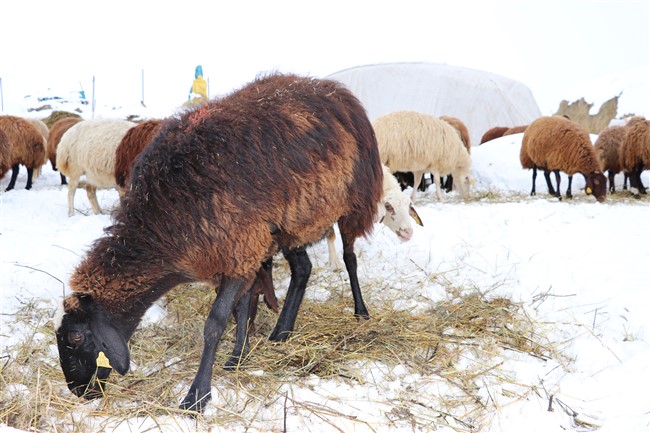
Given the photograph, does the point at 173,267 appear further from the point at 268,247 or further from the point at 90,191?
the point at 90,191

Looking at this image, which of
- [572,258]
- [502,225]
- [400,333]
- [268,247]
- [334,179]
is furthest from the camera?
[502,225]

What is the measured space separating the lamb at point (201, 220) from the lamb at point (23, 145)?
10.1 meters

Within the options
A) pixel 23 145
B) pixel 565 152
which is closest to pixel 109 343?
pixel 565 152

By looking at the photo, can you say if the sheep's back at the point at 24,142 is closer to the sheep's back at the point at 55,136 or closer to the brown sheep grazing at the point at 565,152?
the sheep's back at the point at 55,136

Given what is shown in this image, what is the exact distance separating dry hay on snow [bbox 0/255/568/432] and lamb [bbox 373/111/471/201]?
480cm

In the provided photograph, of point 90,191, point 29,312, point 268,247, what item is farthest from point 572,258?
point 90,191

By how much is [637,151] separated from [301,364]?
981cm

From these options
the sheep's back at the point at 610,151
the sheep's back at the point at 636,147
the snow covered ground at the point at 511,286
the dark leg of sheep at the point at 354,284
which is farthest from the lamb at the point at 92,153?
the sheep's back at the point at 610,151

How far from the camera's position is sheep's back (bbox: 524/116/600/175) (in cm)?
988

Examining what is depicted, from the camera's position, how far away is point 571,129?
1022 centimetres

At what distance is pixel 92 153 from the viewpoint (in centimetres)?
756

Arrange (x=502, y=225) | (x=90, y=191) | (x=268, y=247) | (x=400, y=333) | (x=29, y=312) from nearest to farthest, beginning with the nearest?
(x=268, y=247)
(x=400, y=333)
(x=29, y=312)
(x=502, y=225)
(x=90, y=191)

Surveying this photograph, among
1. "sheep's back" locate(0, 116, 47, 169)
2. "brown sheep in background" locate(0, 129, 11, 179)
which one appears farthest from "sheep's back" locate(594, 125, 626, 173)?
"sheep's back" locate(0, 116, 47, 169)

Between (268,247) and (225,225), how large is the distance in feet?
1.26
